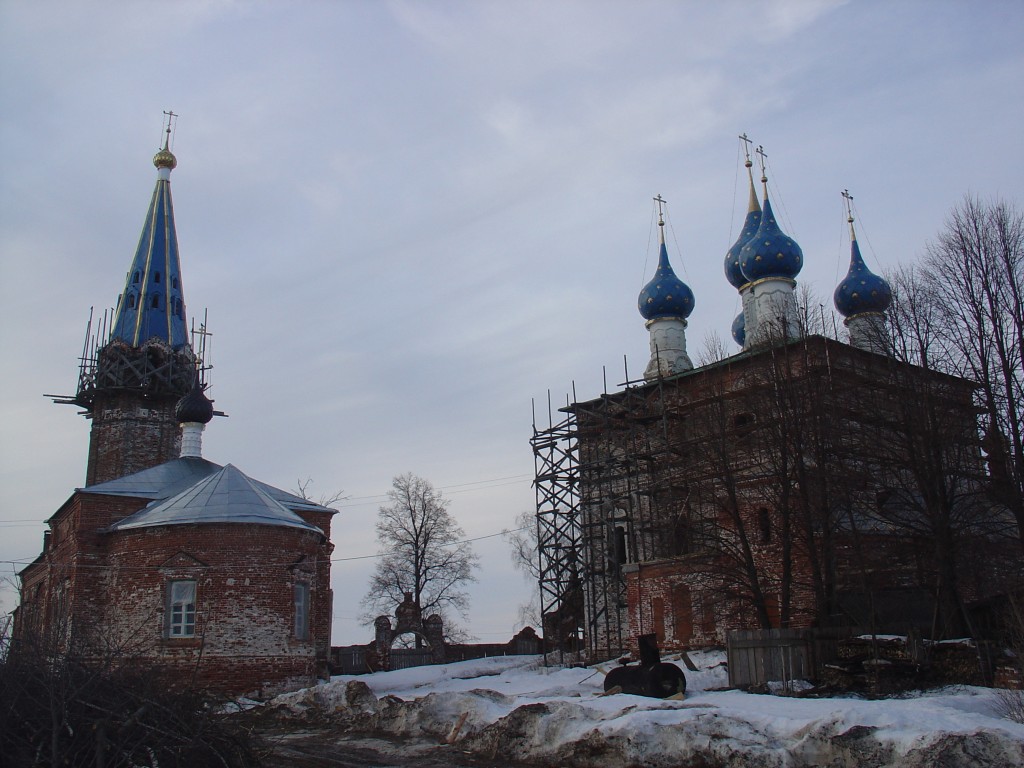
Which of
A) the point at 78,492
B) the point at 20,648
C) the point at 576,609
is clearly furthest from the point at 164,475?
the point at 20,648

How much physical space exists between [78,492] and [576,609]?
48.8 feet

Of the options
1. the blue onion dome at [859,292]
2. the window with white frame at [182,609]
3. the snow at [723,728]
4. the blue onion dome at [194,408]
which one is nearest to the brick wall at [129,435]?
the blue onion dome at [194,408]

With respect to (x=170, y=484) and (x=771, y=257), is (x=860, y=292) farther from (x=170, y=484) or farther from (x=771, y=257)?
(x=170, y=484)

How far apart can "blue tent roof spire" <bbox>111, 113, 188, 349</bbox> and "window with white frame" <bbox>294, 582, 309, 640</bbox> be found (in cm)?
1646

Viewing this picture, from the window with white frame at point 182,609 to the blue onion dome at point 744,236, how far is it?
19.8 m

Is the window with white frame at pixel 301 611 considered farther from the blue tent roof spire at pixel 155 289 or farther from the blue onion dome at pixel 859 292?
the blue onion dome at pixel 859 292

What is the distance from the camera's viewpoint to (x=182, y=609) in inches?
717

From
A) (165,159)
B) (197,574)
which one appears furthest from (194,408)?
(165,159)

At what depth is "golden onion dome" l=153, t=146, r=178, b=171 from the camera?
1438 inches

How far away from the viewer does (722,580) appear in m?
18.4

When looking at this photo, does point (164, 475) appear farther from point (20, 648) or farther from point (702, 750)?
point (702, 750)

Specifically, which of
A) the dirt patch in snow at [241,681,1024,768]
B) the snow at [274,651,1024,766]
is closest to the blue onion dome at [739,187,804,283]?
the snow at [274,651,1024,766]

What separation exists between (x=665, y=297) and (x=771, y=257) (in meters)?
4.67

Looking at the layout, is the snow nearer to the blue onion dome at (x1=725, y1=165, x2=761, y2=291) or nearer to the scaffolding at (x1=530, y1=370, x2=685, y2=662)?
the scaffolding at (x1=530, y1=370, x2=685, y2=662)
